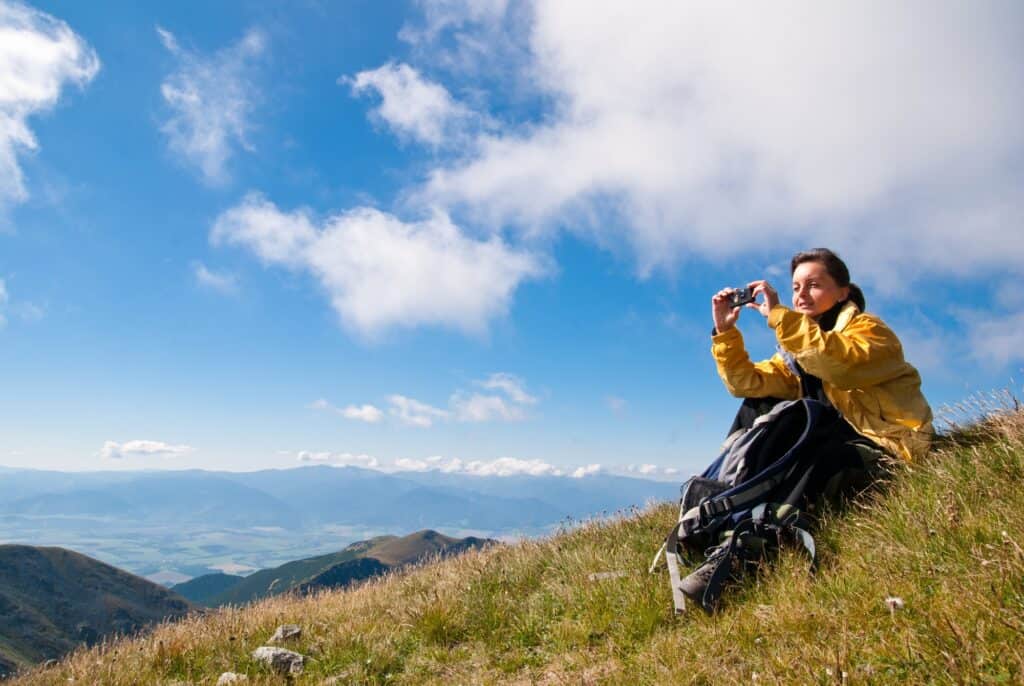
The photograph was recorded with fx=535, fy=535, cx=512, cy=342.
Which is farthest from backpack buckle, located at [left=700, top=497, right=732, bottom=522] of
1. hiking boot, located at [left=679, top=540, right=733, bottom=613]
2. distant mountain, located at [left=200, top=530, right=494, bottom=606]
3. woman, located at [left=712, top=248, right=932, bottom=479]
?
distant mountain, located at [left=200, top=530, right=494, bottom=606]

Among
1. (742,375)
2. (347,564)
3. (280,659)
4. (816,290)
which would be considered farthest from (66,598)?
(816,290)

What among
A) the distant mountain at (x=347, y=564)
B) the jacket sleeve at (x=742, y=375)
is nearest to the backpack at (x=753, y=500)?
the jacket sleeve at (x=742, y=375)

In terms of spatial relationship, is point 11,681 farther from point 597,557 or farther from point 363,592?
point 597,557

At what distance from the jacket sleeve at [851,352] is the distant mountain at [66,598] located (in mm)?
125036

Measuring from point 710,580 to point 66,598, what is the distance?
168928mm

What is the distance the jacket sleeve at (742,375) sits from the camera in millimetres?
5492

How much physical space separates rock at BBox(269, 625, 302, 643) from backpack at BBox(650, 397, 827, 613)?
4.02 m

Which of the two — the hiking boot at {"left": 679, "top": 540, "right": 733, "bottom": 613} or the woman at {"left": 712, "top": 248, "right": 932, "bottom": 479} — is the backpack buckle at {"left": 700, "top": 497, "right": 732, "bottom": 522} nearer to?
the hiking boot at {"left": 679, "top": 540, "right": 733, "bottom": 613}

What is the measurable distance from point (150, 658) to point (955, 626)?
6.81m

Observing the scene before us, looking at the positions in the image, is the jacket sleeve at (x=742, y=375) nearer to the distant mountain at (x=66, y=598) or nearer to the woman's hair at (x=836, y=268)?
the woman's hair at (x=836, y=268)

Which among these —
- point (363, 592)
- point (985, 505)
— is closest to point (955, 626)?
point (985, 505)

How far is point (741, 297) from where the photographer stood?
536cm

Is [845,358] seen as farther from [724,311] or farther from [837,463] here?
[724,311]

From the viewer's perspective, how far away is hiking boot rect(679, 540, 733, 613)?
379 cm
